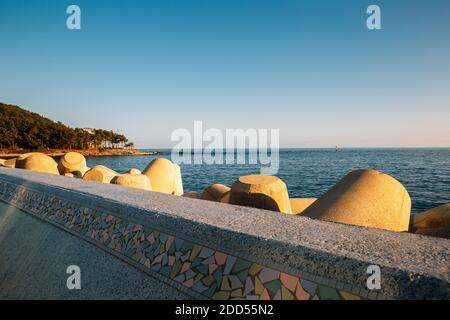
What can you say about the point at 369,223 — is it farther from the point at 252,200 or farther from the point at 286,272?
the point at 286,272

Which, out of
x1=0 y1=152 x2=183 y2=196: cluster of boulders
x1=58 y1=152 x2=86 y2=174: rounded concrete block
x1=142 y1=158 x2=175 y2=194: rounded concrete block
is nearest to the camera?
x1=0 y1=152 x2=183 y2=196: cluster of boulders

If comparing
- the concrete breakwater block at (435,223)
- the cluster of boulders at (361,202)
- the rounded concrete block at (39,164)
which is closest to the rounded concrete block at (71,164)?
the rounded concrete block at (39,164)

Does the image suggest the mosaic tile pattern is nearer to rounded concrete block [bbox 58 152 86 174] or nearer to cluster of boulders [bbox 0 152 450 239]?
cluster of boulders [bbox 0 152 450 239]

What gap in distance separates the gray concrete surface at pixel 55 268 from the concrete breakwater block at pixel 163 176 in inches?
175

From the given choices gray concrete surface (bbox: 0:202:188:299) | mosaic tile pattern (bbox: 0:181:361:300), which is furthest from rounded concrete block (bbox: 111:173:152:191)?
mosaic tile pattern (bbox: 0:181:361:300)

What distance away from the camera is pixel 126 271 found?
8.48ft

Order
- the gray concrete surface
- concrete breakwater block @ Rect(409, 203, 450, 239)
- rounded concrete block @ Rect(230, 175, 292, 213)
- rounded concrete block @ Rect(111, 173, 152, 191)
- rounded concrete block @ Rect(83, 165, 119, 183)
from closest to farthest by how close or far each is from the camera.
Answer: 1. the gray concrete surface
2. concrete breakwater block @ Rect(409, 203, 450, 239)
3. rounded concrete block @ Rect(230, 175, 292, 213)
4. rounded concrete block @ Rect(111, 173, 152, 191)
5. rounded concrete block @ Rect(83, 165, 119, 183)

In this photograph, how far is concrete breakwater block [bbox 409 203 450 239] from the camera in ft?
12.2

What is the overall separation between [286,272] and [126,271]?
1.42 meters

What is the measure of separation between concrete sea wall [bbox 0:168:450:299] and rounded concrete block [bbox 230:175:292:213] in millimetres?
1655

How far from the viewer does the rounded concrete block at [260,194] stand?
4.89 metres

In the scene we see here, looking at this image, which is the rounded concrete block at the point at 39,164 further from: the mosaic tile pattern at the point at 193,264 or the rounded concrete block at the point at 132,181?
the mosaic tile pattern at the point at 193,264

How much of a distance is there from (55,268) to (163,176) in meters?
6.30
